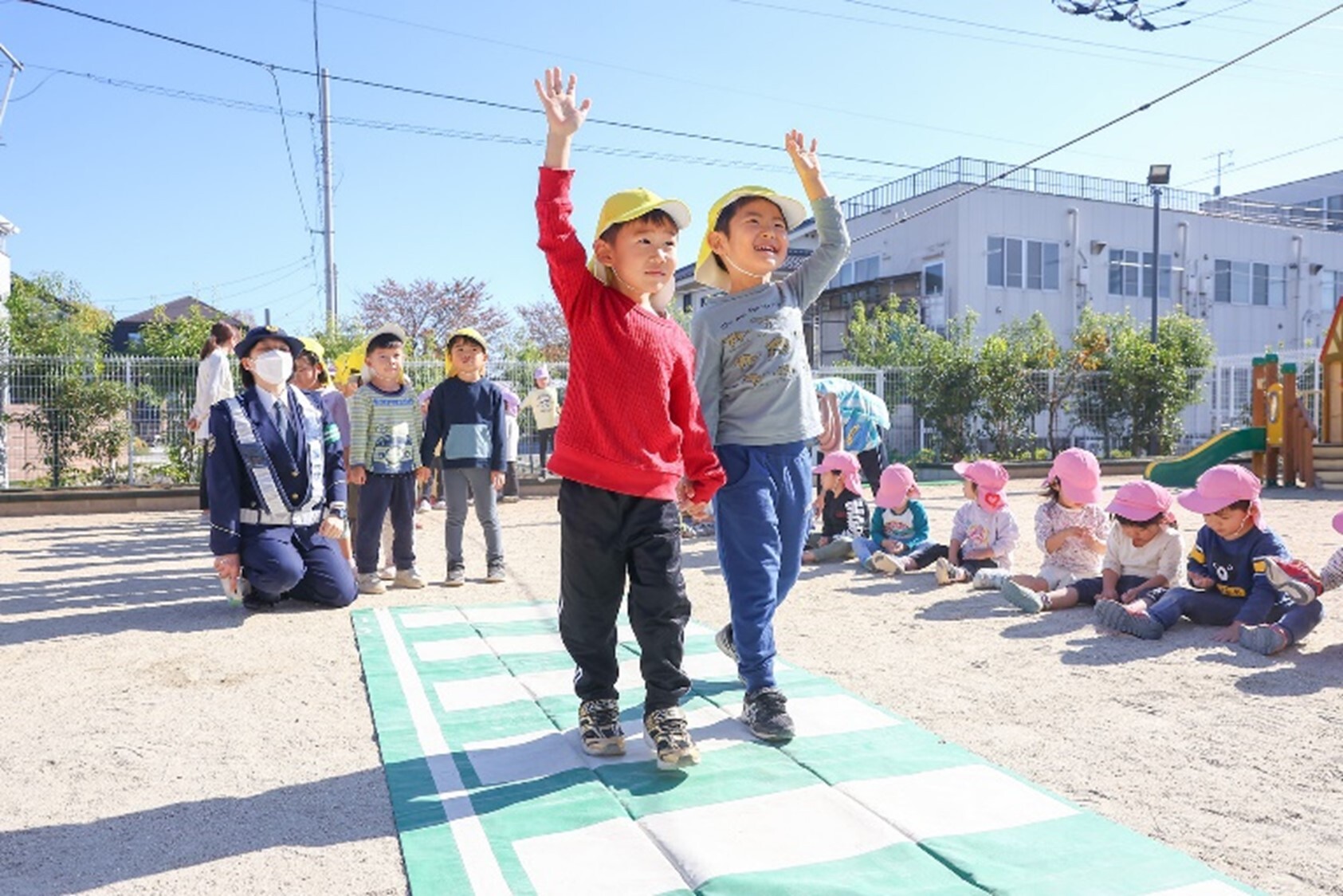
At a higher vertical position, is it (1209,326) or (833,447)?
(1209,326)

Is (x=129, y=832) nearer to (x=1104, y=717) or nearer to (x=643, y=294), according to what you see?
(x=643, y=294)

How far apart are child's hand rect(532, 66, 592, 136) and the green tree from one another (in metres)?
12.9

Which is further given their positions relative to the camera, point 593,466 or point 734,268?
point 734,268

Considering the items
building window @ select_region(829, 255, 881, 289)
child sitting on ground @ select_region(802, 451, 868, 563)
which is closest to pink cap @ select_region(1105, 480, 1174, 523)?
child sitting on ground @ select_region(802, 451, 868, 563)

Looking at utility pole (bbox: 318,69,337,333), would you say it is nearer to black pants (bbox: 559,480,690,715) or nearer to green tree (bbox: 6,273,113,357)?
green tree (bbox: 6,273,113,357)

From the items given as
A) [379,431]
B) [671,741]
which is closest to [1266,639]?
[671,741]

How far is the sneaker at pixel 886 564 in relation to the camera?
664cm

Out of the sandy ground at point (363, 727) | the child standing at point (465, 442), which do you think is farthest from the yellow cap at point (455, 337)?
the sandy ground at point (363, 727)

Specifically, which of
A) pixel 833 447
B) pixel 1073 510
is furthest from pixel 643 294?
pixel 833 447

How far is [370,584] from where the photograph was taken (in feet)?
20.5

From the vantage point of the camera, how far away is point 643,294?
3059 millimetres

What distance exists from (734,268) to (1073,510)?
3.16m

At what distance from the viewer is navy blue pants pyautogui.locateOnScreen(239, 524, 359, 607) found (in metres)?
5.41

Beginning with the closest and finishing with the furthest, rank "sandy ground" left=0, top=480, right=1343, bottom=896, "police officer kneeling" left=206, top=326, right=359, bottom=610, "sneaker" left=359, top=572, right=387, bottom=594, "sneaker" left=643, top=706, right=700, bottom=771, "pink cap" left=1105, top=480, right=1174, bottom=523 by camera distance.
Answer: "sandy ground" left=0, top=480, right=1343, bottom=896
"sneaker" left=643, top=706, right=700, bottom=771
"pink cap" left=1105, top=480, right=1174, bottom=523
"police officer kneeling" left=206, top=326, right=359, bottom=610
"sneaker" left=359, top=572, right=387, bottom=594
